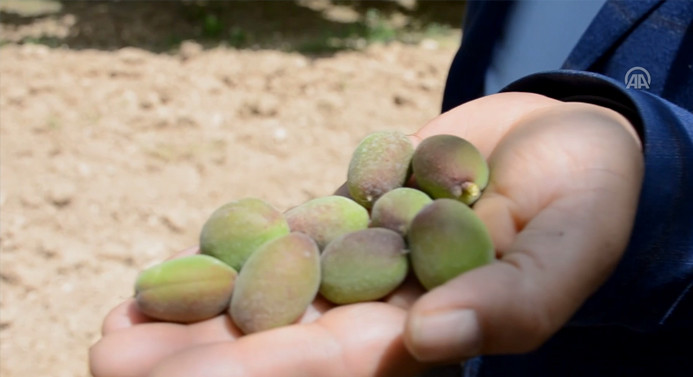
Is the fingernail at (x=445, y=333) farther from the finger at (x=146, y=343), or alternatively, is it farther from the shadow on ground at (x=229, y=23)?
the shadow on ground at (x=229, y=23)

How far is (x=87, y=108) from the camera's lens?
2465 mm

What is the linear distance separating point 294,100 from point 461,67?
1252 millimetres

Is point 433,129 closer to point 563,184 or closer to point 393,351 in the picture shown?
point 563,184

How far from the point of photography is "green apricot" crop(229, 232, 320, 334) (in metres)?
0.76

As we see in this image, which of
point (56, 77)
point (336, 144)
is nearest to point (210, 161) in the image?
point (336, 144)

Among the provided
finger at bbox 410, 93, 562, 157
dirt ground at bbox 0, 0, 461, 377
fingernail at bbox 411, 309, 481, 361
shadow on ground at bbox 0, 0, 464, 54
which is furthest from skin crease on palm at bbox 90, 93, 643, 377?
shadow on ground at bbox 0, 0, 464, 54

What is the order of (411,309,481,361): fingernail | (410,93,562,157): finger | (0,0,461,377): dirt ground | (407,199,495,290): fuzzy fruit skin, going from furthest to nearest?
(0,0,461,377): dirt ground → (410,93,562,157): finger → (407,199,495,290): fuzzy fruit skin → (411,309,481,361): fingernail

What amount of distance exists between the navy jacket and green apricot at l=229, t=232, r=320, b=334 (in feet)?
1.05

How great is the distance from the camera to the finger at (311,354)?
667 mm

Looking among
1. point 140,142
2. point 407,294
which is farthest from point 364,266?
point 140,142

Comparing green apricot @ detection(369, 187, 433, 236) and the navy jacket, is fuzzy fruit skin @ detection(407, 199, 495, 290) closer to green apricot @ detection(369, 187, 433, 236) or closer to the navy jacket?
green apricot @ detection(369, 187, 433, 236)

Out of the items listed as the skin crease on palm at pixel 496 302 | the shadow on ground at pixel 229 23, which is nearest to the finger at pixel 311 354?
the skin crease on palm at pixel 496 302

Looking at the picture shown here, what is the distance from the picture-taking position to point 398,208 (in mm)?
854

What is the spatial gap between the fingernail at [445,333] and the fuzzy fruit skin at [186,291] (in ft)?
0.87
